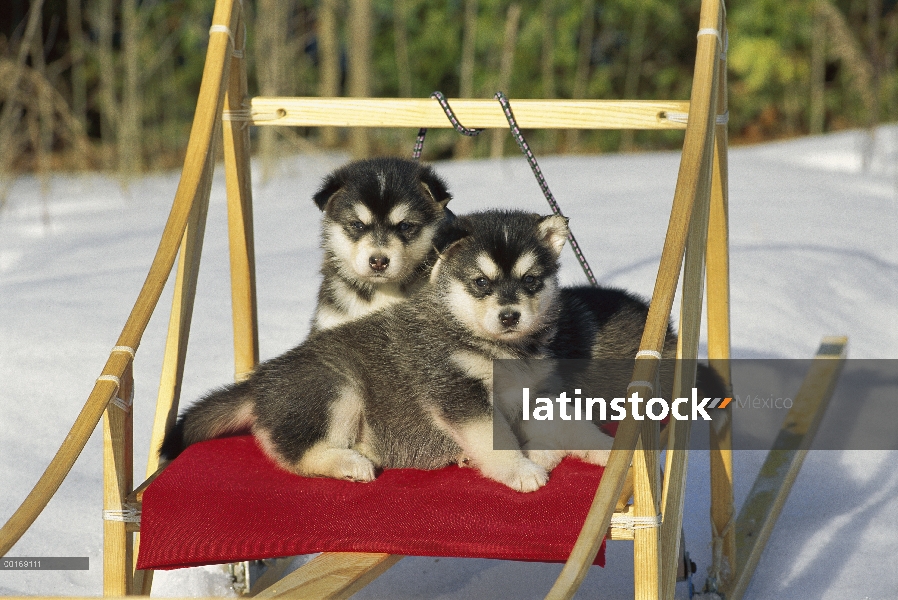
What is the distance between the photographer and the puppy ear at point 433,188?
3143 mm

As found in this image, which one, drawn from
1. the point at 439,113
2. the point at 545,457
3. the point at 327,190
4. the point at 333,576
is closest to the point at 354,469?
the point at 333,576

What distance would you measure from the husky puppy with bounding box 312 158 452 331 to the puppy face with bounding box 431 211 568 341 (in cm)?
38

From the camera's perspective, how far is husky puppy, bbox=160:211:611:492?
2.51m

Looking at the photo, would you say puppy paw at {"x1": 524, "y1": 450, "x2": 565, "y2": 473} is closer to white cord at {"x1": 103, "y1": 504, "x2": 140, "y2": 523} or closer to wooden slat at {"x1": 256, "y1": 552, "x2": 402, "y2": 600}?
wooden slat at {"x1": 256, "y1": 552, "x2": 402, "y2": 600}

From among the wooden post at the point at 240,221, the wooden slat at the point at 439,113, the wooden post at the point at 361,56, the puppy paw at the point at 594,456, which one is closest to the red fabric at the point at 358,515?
the puppy paw at the point at 594,456

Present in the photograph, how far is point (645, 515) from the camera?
7.30ft

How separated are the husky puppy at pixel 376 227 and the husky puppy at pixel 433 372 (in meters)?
0.31

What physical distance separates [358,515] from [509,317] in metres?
0.59

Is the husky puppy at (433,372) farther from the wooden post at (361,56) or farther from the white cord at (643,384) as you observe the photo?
the wooden post at (361,56)

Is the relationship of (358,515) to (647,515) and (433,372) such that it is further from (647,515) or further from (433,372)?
(647,515)

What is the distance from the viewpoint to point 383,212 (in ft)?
10.1

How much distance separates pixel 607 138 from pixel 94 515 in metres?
9.03

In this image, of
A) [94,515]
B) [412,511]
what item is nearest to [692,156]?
[412,511]

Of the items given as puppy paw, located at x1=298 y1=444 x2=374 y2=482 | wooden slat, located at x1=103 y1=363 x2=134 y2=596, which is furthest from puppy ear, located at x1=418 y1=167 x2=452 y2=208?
wooden slat, located at x1=103 y1=363 x2=134 y2=596
